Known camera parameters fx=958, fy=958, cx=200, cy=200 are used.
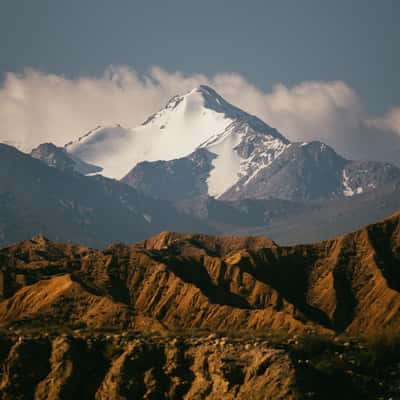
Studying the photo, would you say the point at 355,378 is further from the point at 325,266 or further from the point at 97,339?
the point at 325,266

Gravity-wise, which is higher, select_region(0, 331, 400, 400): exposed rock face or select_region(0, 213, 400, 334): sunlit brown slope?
select_region(0, 213, 400, 334): sunlit brown slope

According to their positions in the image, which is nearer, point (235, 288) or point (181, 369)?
point (181, 369)

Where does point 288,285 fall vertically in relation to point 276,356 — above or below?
above

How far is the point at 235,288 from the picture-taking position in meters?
164

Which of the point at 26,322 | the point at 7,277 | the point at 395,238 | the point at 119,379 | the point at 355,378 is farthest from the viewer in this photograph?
the point at 395,238

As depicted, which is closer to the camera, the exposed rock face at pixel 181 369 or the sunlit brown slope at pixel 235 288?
the exposed rock face at pixel 181 369

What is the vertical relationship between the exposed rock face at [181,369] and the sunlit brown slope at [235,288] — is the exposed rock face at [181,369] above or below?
below

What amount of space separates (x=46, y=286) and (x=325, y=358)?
66118 millimetres

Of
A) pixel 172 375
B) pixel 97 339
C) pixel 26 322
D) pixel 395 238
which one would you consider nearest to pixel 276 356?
pixel 172 375

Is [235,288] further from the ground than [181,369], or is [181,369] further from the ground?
[235,288]

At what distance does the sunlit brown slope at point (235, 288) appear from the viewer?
450ft

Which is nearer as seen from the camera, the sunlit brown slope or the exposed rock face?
the exposed rock face

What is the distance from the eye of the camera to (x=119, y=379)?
306 ft

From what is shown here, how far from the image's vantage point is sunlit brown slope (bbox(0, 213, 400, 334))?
13725 centimetres
